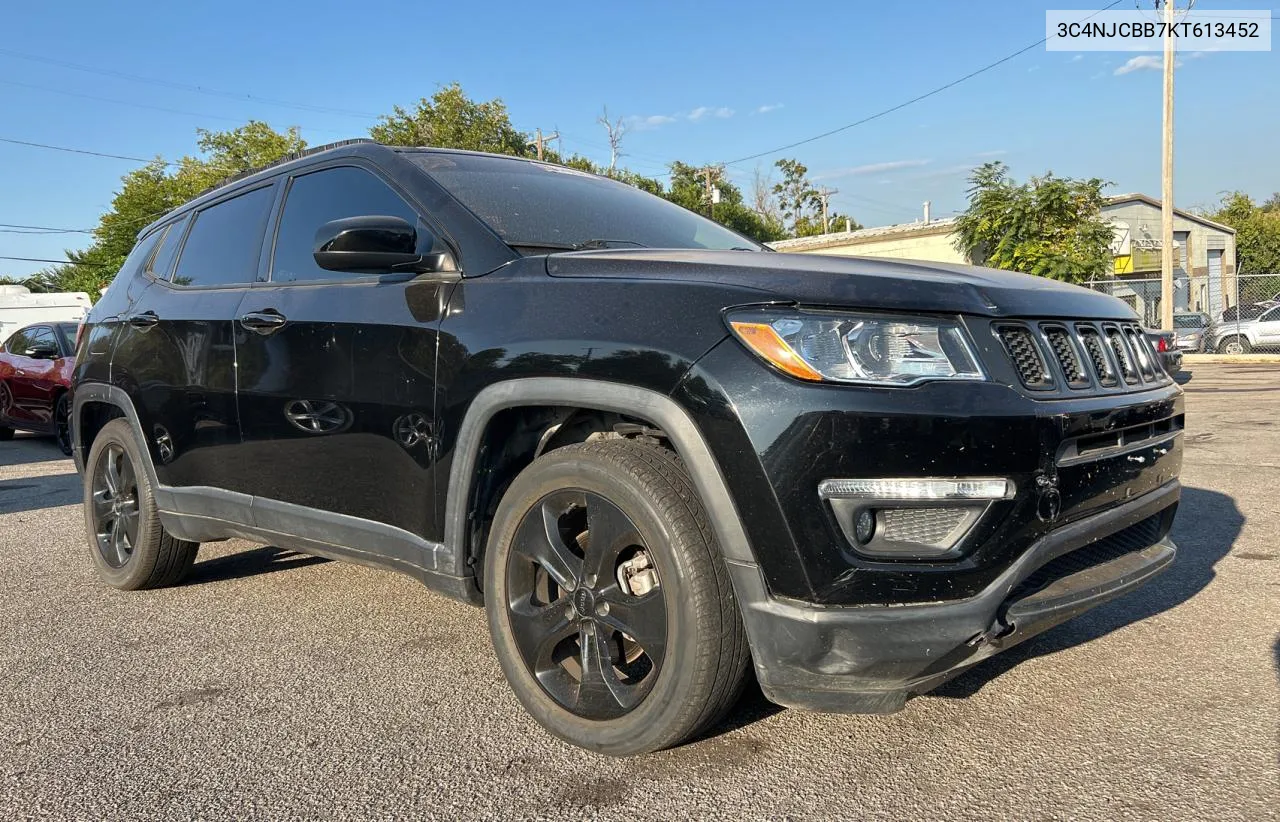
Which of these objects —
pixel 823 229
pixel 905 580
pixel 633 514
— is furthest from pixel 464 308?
pixel 823 229

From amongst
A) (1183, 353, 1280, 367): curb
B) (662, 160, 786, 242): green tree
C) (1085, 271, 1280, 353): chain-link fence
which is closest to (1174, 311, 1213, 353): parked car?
(1085, 271, 1280, 353): chain-link fence

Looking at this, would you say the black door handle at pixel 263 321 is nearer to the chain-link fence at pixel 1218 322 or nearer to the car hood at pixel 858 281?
the car hood at pixel 858 281

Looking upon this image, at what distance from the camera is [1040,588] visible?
90.1 inches

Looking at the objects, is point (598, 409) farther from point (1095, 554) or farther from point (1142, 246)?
point (1142, 246)

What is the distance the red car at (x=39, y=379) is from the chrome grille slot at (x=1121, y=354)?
10.9 m

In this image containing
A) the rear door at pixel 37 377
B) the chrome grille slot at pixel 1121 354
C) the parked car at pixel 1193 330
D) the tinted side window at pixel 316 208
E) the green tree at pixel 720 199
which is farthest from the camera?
the green tree at pixel 720 199

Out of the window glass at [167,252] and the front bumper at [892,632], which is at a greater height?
the window glass at [167,252]

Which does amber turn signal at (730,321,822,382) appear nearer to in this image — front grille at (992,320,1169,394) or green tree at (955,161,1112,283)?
front grille at (992,320,1169,394)

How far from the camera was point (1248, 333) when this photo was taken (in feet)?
78.5

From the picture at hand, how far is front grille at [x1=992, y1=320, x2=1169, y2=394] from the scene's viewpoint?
7.48 feet

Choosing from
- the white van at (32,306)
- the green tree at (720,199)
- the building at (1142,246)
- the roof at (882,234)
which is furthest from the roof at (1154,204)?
the white van at (32,306)

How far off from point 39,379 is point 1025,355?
12.0 meters

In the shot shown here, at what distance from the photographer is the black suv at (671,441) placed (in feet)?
6.88

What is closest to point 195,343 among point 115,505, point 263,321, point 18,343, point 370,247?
point 263,321
